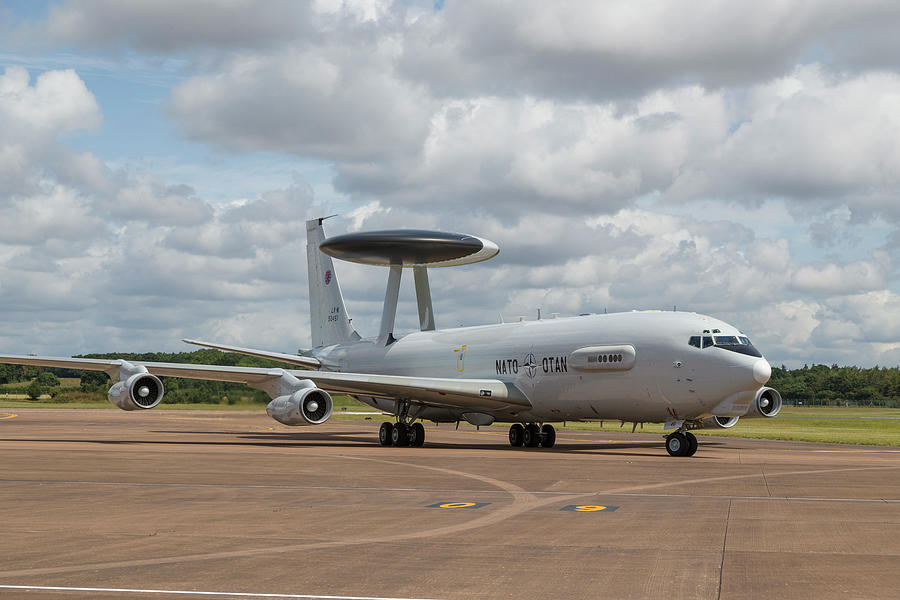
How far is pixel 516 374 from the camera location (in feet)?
123

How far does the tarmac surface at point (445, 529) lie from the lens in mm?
9461

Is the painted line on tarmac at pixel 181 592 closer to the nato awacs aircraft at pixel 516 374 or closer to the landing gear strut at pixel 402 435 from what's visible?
the nato awacs aircraft at pixel 516 374

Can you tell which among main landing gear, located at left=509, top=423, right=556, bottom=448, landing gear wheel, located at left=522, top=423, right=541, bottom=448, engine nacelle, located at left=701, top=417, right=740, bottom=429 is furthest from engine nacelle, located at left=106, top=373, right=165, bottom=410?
engine nacelle, located at left=701, top=417, right=740, bottom=429

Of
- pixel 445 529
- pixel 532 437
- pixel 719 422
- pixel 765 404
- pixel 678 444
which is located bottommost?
pixel 445 529

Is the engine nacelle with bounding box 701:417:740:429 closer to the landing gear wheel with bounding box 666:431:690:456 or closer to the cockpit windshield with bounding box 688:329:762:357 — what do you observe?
the landing gear wheel with bounding box 666:431:690:456

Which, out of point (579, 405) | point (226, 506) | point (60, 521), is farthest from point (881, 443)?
point (60, 521)

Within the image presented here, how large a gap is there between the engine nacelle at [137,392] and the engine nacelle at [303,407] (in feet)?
15.0

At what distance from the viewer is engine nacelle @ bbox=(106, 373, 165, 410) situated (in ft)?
120

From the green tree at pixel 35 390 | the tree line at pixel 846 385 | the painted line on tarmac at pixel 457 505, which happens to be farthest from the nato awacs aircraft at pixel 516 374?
the tree line at pixel 846 385

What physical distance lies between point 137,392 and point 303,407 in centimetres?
655

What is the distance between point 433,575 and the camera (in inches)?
389

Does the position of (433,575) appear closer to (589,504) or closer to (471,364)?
(589,504)

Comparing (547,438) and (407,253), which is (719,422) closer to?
(547,438)

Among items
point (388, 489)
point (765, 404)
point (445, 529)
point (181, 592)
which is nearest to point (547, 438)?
point (765, 404)
